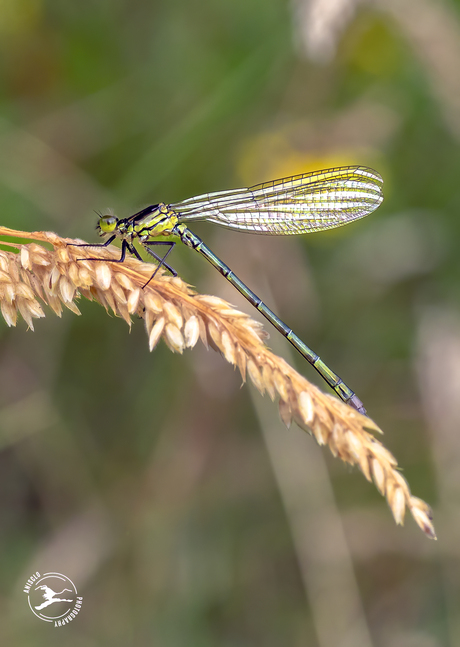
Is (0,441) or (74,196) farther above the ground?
(74,196)

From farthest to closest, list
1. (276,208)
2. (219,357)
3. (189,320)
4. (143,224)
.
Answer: (219,357), (276,208), (143,224), (189,320)

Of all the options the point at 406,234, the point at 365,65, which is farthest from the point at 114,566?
the point at 365,65

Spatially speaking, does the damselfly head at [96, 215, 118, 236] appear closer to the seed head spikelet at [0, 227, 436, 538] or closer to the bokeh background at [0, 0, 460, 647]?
the seed head spikelet at [0, 227, 436, 538]

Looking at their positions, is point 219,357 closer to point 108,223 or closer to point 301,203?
point 301,203

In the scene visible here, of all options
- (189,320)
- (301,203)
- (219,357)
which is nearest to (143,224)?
(301,203)

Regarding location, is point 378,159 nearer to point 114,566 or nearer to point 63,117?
point 63,117

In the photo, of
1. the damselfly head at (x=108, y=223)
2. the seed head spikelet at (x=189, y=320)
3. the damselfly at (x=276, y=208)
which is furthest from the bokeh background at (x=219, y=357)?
the seed head spikelet at (x=189, y=320)
